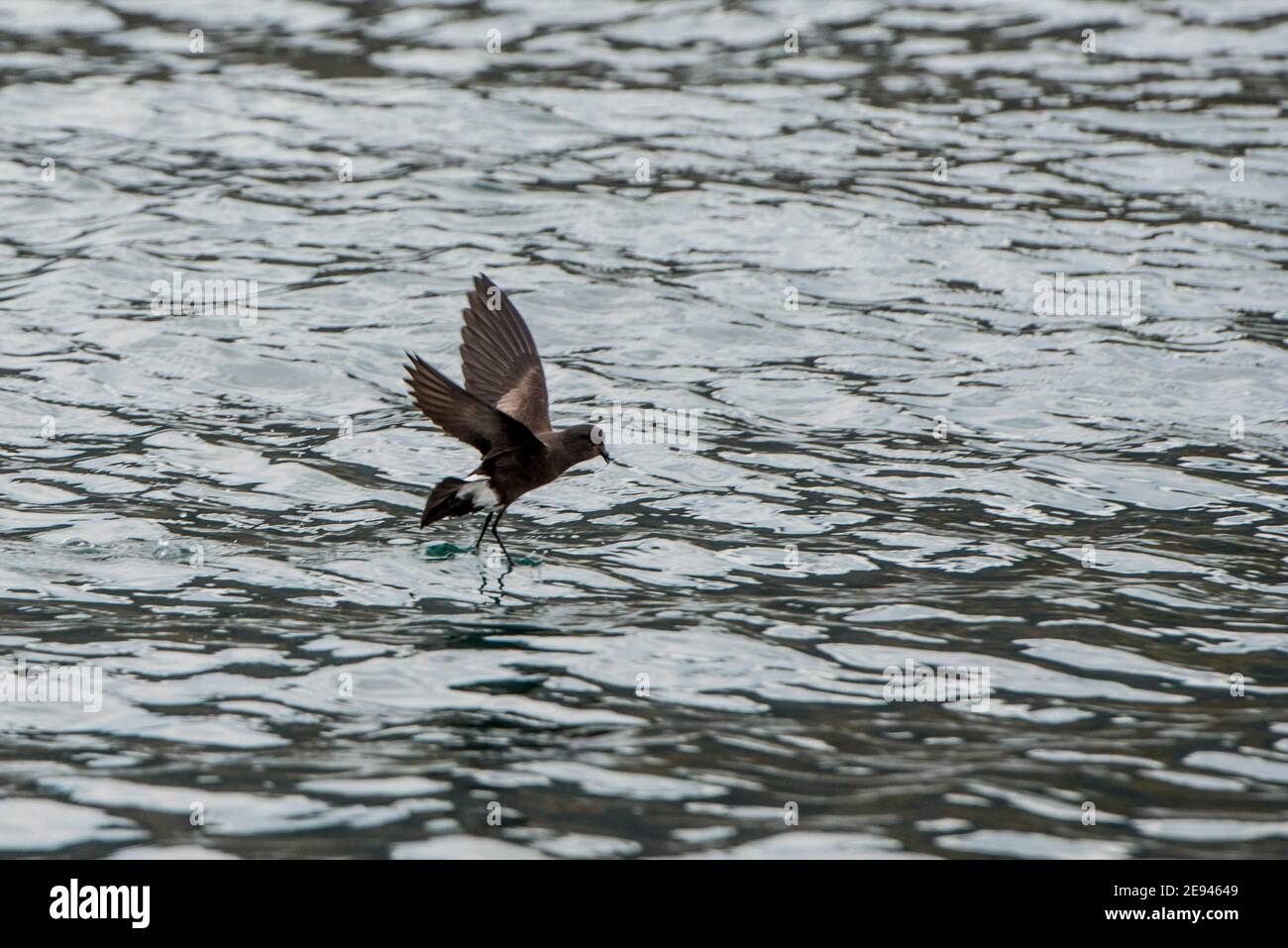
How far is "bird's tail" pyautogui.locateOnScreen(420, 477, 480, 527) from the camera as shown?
29.0 feet

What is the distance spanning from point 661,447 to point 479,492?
2.74 meters

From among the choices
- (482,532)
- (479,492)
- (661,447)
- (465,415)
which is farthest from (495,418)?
(661,447)

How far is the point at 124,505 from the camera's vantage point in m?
9.96

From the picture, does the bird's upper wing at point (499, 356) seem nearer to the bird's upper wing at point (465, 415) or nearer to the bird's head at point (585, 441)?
the bird's head at point (585, 441)

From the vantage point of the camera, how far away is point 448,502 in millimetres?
8875

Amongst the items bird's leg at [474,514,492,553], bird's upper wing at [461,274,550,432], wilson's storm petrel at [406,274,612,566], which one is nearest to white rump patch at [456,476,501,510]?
wilson's storm petrel at [406,274,612,566]

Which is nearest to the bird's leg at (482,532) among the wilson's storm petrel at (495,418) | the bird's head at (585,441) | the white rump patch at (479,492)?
the wilson's storm petrel at (495,418)

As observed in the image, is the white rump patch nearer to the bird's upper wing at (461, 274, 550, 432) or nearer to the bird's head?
the bird's head

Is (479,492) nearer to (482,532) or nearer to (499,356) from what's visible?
(482,532)

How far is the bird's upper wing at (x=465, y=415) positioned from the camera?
310 inches

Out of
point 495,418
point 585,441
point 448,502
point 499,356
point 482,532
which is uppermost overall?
point 499,356

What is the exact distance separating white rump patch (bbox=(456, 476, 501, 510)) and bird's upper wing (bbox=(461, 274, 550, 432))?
747 millimetres

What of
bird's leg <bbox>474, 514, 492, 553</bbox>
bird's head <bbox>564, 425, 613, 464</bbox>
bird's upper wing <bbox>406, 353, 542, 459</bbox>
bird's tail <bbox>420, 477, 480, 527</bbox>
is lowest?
bird's leg <bbox>474, 514, 492, 553</bbox>
